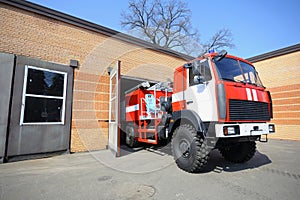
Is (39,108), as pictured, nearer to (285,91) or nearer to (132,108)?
(132,108)

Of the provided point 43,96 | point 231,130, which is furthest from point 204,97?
point 43,96

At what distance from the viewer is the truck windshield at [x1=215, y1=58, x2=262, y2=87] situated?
3952mm

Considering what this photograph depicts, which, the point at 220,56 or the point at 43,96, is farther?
the point at 43,96

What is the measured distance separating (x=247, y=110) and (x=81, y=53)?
6275mm

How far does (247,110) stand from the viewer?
3.76 meters

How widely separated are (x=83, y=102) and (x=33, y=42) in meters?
2.67

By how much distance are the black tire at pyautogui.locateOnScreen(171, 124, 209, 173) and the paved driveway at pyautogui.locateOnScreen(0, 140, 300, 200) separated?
0.76 feet

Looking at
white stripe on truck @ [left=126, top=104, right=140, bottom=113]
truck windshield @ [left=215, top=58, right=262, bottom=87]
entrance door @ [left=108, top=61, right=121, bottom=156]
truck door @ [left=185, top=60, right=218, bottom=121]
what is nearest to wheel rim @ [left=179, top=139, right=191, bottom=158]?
truck door @ [left=185, top=60, right=218, bottom=121]

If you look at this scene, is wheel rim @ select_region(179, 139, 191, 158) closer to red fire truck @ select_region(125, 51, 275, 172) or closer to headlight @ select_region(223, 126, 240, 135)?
red fire truck @ select_region(125, 51, 275, 172)

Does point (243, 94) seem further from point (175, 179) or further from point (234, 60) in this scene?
point (175, 179)

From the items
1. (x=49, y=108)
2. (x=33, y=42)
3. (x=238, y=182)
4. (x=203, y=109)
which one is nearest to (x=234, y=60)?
(x=203, y=109)

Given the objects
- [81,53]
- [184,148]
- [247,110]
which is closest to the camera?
[247,110]

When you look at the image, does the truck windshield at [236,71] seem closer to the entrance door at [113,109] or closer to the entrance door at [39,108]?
the entrance door at [113,109]

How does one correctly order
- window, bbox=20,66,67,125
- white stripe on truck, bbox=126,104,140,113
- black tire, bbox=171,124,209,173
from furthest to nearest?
1. white stripe on truck, bbox=126,104,140,113
2. window, bbox=20,66,67,125
3. black tire, bbox=171,124,209,173
